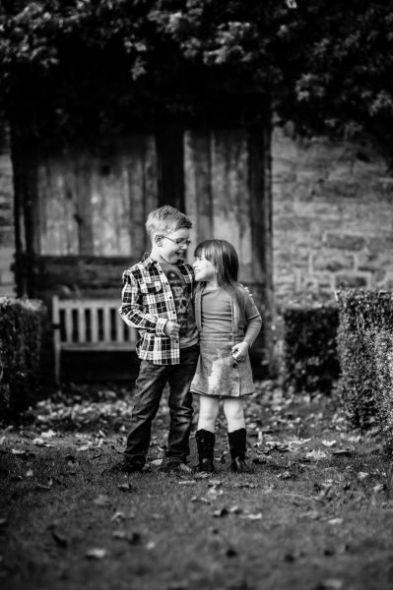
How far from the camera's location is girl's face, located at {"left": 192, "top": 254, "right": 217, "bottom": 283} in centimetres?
473

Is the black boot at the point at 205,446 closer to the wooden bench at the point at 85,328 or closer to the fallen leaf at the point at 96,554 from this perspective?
the fallen leaf at the point at 96,554

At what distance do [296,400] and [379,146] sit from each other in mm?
3455

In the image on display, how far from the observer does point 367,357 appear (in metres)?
5.72

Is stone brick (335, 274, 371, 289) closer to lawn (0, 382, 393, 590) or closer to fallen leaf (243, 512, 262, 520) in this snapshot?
lawn (0, 382, 393, 590)

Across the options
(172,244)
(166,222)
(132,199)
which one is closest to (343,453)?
(172,244)

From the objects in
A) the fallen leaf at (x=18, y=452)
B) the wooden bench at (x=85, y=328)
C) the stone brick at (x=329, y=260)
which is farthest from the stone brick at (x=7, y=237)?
the fallen leaf at (x=18, y=452)

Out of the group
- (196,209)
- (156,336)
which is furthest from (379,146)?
(156,336)

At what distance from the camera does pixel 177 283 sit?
4719 mm

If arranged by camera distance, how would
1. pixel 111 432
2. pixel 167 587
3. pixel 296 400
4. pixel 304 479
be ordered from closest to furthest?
pixel 167 587 < pixel 304 479 < pixel 111 432 < pixel 296 400

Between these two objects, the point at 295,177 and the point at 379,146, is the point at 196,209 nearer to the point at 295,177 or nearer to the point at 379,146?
the point at 295,177

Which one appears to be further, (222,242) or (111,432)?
(111,432)

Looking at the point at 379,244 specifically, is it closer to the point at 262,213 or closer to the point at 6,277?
the point at 262,213

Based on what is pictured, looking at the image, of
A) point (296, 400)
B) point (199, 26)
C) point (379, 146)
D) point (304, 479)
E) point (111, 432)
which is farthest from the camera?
point (379, 146)

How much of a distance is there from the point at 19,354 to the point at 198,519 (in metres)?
3.44
